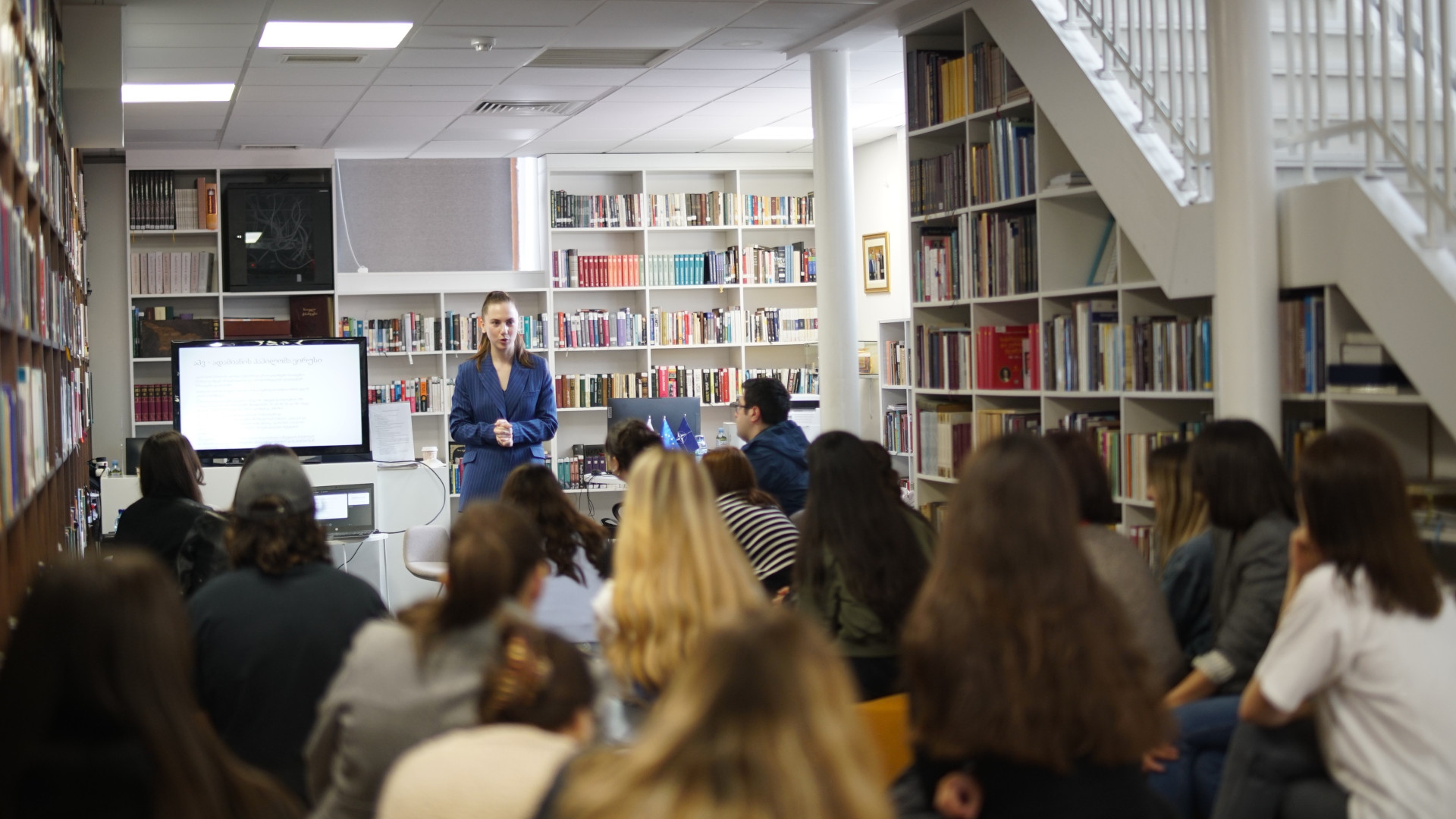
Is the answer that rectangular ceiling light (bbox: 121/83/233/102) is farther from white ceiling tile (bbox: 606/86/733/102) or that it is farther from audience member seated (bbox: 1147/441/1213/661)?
audience member seated (bbox: 1147/441/1213/661)

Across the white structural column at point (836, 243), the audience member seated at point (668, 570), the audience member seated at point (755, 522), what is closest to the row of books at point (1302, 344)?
the audience member seated at point (755, 522)

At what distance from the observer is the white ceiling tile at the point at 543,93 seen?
712 cm

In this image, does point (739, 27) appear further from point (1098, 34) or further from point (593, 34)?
point (1098, 34)

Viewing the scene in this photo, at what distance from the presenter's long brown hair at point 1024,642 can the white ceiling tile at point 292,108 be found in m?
6.29

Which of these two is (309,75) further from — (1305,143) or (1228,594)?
(1228,594)

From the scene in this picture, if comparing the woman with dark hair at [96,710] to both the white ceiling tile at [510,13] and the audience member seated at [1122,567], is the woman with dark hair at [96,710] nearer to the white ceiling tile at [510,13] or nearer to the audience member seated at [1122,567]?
the audience member seated at [1122,567]

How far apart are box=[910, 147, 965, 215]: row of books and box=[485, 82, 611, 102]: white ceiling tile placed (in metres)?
2.19

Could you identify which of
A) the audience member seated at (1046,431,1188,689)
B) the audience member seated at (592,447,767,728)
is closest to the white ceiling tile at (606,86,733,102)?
the audience member seated at (1046,431,1188,689)

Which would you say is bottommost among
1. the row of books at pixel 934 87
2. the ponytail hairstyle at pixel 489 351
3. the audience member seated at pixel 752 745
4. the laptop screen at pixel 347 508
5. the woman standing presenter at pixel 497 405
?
the laptop screen at pixel 347 508

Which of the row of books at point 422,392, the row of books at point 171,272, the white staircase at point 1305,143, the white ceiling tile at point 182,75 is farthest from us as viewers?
the row of books at point 422,392

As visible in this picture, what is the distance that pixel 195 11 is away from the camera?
530 centimetres

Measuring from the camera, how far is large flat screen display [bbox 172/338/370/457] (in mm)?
6148

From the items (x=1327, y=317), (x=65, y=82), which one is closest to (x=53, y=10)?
(x=65, y=82)

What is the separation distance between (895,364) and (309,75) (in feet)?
12.9
